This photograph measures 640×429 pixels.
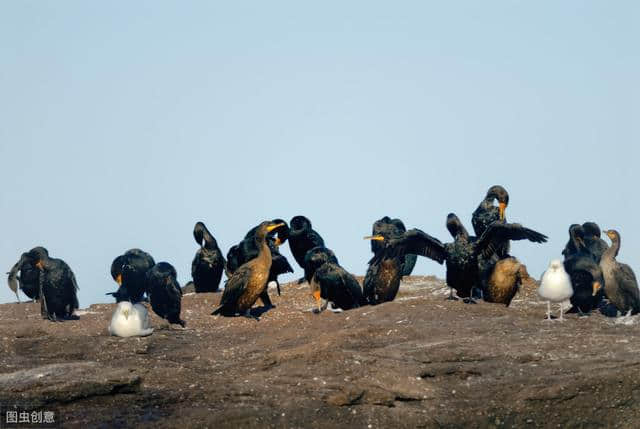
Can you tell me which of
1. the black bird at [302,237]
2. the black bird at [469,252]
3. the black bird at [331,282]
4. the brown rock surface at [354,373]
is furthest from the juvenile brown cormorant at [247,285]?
the black bird at [469,252]

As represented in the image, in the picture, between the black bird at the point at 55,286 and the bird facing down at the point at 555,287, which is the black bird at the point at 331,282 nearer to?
the bird facing down at the point at 555,287

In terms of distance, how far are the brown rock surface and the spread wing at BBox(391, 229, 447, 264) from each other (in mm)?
1834

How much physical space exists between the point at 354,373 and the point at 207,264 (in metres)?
10.3

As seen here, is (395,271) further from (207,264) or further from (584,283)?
(207,264)

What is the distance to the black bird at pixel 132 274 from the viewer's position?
2466cm

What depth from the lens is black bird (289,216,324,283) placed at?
24.3 m

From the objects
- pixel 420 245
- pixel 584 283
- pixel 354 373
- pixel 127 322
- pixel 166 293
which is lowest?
pixel 354 373

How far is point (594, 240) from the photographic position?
2375 centimetres

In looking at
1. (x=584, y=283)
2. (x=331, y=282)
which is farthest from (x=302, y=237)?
(x=584, y=283)

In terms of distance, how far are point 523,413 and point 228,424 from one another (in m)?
3.52

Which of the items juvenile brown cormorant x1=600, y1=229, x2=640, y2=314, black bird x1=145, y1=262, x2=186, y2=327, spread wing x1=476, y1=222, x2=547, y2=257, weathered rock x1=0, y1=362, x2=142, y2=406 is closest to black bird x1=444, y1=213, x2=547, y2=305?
spread wing x1=476, y1=222, x2=547, y2=257

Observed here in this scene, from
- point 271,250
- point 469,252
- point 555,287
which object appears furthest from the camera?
point 271,250

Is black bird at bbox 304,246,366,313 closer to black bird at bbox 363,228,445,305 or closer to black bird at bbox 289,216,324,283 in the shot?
black bird at bbox 363,228,445,305

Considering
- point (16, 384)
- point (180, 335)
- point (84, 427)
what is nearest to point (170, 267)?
point (180, 335)
